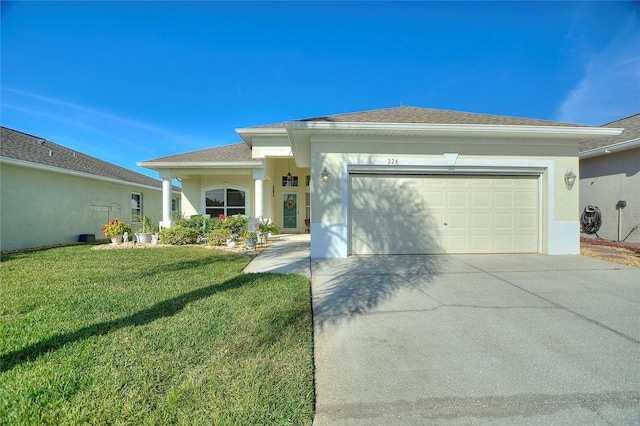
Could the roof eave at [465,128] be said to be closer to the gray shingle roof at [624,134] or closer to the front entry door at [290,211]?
the gray shingle roof at [624,134]

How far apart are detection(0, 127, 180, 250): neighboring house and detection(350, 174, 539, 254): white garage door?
11502 millimetres

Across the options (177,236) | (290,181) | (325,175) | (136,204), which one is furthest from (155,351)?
(136,204)

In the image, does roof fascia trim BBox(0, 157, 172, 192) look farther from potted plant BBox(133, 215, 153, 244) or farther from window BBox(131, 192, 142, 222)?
potted plant BBox(133, 215, 153, 244)

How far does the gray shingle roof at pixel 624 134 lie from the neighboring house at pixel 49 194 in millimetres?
20938

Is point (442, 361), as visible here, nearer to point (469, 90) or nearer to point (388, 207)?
point (388, 207)

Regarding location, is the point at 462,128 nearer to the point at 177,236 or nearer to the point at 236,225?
the point at 236,225

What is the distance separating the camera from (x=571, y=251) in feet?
25.9

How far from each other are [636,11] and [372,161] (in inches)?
293

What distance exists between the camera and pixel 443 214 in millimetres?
7832

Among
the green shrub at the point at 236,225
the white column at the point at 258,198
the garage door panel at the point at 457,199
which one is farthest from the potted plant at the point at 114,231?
the garage door panel at the point at 457,199

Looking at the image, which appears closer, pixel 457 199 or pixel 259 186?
pixel 457 199

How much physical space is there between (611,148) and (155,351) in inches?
566

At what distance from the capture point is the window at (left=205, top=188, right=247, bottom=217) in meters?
14.1

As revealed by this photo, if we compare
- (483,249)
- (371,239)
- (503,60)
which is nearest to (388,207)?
(371,239)
